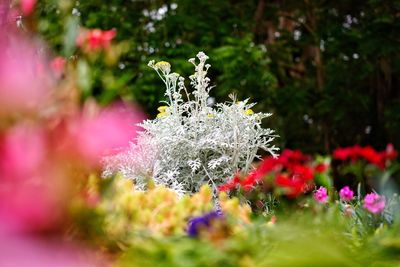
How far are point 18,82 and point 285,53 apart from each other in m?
8.52

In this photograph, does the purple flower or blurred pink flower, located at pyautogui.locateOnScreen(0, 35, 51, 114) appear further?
the purple flower

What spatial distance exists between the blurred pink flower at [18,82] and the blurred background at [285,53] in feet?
20.8

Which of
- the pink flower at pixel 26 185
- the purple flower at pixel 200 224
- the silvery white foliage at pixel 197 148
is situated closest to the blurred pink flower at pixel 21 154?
the pink flower at pixel 26 185

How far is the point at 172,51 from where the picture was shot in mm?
7867

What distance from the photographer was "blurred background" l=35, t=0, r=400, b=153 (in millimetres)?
7723

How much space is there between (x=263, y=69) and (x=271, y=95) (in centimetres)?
75

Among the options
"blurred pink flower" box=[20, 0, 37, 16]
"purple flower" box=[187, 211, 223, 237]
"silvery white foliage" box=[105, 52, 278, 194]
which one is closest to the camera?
"blurred pink flower" box=[20, 0, 37, 16]

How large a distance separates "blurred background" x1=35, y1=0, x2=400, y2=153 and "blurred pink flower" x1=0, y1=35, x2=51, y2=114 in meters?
6.33

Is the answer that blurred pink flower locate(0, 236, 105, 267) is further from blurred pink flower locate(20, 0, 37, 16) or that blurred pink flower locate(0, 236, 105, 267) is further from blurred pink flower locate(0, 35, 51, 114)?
blurred pink flower locate(20, 0, 37, 16)

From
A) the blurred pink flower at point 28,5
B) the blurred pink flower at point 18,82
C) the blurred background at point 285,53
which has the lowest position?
the blurred pink flower at point 18,82

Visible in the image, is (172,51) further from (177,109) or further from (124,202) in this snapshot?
(124,202)

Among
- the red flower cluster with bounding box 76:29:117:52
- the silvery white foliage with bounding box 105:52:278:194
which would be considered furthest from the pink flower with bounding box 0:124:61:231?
the silvery white foliage with bounding box 105:52:278:194

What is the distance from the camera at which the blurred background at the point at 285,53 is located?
304 inches

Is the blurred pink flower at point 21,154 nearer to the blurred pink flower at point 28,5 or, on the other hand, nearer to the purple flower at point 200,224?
the blurred pink flower at point 28,5
